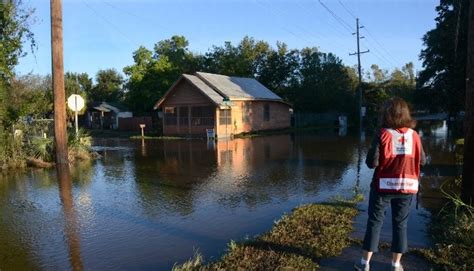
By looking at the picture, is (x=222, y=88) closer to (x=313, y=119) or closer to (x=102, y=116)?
(x=313, y=119)

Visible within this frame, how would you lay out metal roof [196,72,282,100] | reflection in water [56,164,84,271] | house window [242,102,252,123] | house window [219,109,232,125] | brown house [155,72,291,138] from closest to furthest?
reflection in water [56,164,84,271], brown house [155,72,291,138], house window [219,109,232,125], metal roof [196,72,282,100], house window [242,102,252,123]

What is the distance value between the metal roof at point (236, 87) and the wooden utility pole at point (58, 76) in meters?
17.9

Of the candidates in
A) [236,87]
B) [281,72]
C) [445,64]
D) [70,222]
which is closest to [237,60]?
[281,72]

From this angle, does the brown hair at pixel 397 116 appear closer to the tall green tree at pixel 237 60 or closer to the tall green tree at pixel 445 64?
the tall green tree at pixel 445 64

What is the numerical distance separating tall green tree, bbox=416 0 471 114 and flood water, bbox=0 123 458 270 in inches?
440

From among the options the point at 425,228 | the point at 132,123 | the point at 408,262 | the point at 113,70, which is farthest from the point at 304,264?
the point at 113,70

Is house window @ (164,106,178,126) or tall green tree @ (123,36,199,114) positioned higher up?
tall green tree @ (123,36,199,114)

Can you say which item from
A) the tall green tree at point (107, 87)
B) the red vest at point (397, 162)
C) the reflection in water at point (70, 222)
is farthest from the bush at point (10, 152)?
the tall green tree at point (107, 87)

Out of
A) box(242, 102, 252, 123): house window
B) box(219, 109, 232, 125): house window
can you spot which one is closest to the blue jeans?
box(219, 109, 232, 125): house window

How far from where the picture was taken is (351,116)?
5053 cm

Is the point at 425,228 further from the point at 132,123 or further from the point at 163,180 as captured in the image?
the point at 132,123

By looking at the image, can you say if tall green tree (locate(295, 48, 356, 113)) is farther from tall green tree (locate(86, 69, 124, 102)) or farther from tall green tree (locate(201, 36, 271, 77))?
tall green tree (locate(86, 69, 124, 102))

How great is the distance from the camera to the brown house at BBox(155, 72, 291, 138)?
1250 inches

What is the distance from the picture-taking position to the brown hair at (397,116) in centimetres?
486
